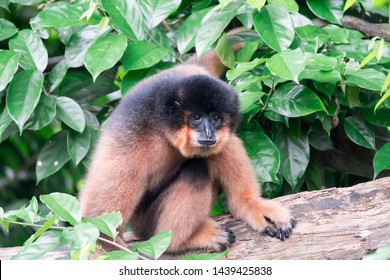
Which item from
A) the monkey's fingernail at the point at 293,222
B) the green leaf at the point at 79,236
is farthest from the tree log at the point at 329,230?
the green leaf at the point at 79,236

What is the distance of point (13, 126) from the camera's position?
224 inches

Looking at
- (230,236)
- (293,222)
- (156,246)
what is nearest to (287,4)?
(293,222)

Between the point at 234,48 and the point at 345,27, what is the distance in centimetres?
105

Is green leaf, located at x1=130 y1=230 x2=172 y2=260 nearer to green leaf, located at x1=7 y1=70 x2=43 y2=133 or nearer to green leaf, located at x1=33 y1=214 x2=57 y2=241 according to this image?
green leaf, located at x1=33 y1=214 x2=57 y2=241

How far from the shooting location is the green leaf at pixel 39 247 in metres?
3.69

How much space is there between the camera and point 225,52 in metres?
5.54

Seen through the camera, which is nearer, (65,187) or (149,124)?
(149,124)

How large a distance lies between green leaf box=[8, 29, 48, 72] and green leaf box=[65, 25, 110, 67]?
0.72 feet

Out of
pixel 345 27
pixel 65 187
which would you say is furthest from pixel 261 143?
pixel 65 187

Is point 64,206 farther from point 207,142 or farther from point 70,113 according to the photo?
point 70,113

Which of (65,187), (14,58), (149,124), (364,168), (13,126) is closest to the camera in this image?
(149,124)

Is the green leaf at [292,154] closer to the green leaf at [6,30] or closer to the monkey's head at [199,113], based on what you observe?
the monkey's head at [199,113]

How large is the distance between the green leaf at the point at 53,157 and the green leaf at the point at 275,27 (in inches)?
79.2

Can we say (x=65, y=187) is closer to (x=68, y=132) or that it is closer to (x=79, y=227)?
(x=68, y=132)
